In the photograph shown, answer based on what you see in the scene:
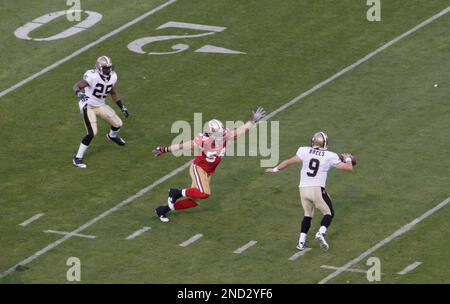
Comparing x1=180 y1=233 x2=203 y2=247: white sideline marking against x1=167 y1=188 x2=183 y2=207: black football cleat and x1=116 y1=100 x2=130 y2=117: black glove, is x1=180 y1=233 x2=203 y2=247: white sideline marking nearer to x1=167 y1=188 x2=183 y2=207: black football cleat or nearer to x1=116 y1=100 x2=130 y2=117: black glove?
x1=167 y1=188 x2=183 y2=207: black football cleat

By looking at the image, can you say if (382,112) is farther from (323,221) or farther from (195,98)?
(323,221)

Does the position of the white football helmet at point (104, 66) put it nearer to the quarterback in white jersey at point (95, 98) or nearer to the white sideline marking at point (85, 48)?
the quarterback in white jersey at point (95, 98)

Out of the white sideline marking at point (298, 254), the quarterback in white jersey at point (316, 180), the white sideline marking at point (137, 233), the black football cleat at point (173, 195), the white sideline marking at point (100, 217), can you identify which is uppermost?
the quarterback in white jersey at point (316, 180)

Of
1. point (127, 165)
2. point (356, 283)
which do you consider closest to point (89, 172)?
point (127, 165)

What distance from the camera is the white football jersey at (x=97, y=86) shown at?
29.5 m

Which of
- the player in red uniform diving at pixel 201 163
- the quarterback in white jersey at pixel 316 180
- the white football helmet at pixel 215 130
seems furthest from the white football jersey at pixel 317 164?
the white football helmet at pixel 215 130

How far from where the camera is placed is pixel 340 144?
2973cm

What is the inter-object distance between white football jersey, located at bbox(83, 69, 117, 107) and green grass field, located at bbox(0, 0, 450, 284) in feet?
3.88

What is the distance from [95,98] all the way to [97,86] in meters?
0.28

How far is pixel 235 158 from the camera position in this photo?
97.2 ft

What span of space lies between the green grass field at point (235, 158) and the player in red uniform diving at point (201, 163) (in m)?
0.35

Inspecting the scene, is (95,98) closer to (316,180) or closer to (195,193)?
(195,193)

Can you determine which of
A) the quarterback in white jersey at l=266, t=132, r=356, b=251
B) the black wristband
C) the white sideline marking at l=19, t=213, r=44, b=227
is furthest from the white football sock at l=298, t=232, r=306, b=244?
the black wristband

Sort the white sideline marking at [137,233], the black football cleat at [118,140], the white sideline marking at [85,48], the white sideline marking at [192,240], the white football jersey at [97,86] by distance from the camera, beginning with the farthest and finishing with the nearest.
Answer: the white sideline marking at [85,48], the black football cleat at [118,140], the white football jersey at [97,86], the white sideline marking at [137,233], the white sideline marking at [192,240]
